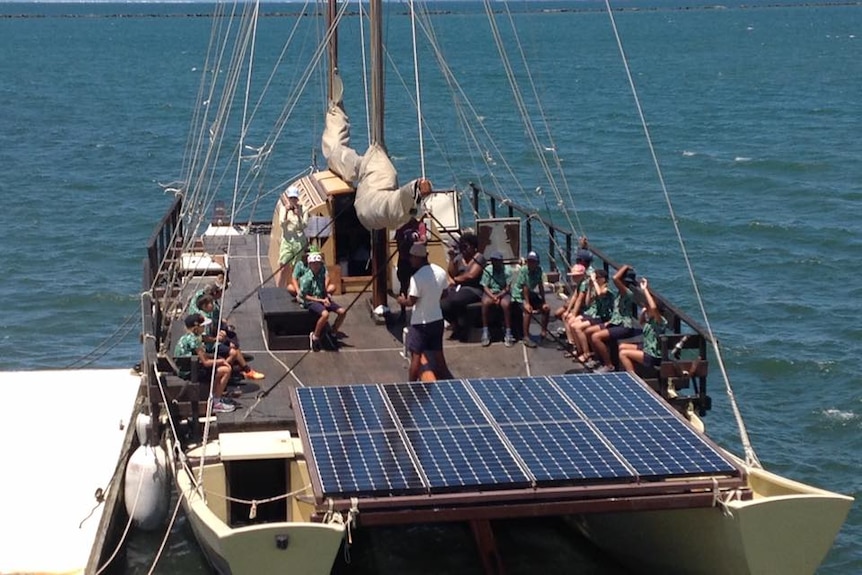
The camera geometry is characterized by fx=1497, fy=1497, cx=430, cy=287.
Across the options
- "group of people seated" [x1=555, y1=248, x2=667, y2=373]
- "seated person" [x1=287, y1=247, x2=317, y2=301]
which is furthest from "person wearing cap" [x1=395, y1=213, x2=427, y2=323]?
"group of people seated" [x1=555, y1=248, x2=667, y2=373]

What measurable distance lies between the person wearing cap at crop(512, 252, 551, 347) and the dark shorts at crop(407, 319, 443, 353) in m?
1.92

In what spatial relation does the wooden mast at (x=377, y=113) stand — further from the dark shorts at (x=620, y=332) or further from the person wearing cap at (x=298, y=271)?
the dark shorts at (x=620, y=332)

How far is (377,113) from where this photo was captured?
1767 cm

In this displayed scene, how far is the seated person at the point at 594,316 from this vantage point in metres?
17.0

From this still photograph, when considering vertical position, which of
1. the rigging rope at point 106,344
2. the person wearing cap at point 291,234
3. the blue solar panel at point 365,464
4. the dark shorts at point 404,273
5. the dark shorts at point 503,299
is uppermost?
the person wearing cap at point 291,234

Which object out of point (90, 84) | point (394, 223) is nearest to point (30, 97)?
point (90, 84)

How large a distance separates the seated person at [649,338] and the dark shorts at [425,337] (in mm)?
2021

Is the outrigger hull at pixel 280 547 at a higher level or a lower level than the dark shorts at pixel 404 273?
lower

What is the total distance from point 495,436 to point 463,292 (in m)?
4.32

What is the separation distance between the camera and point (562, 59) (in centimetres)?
12188

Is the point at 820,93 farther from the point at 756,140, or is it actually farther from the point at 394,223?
the point at 394,223

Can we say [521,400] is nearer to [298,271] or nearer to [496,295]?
[496,295]

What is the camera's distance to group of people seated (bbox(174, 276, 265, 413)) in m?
15.8

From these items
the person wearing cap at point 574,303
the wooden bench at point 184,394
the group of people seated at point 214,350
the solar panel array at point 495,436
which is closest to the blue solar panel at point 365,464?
the solar panel array at point 495,436
